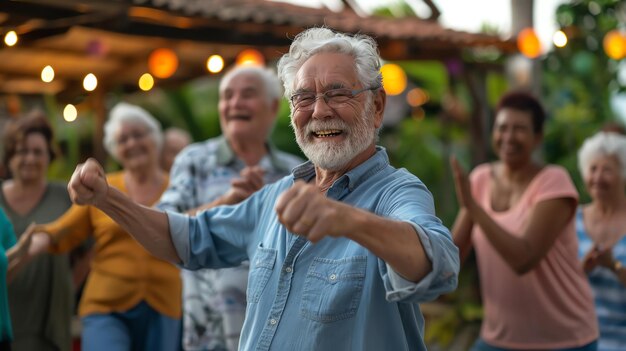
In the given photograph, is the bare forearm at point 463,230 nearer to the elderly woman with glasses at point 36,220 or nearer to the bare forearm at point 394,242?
the elderly woman with glasses at point 36,220

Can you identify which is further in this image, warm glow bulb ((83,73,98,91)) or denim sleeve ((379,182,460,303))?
warm glow bulb ((83,73,98,91))

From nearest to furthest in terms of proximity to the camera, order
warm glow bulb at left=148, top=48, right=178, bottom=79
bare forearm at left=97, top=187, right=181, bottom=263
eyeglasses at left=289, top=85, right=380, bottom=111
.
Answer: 1. eyeglasses at left=289, top=85, right=380, bottom=111
2. bare forearm at left=97, top=187, right=181, bottom=263
3. warm glow bulb at left=148, top=48, right=178, bottom=79

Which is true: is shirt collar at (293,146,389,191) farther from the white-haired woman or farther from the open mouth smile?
the white-haired woman

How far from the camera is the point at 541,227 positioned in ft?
15.7

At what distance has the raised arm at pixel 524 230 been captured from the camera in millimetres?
4695

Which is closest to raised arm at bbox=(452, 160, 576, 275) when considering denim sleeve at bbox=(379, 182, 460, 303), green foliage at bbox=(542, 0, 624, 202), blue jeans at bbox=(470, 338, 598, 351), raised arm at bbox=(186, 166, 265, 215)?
blue jeans at bbox=(470, 338, 598, 351)

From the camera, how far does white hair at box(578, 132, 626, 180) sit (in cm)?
552

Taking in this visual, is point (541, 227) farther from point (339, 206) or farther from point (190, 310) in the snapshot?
point (339, 206)

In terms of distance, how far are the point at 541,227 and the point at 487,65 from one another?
6.83m

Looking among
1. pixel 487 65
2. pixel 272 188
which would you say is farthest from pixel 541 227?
pixel 487 65

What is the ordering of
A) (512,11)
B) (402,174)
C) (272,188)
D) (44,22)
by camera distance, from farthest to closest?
(512,11) < (44,22) < (272,188) < (402,174)

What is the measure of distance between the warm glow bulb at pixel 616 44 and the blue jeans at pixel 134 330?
696 cm

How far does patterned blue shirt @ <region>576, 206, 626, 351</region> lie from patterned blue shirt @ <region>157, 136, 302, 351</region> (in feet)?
6.04

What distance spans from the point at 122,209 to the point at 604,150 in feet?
11.2
